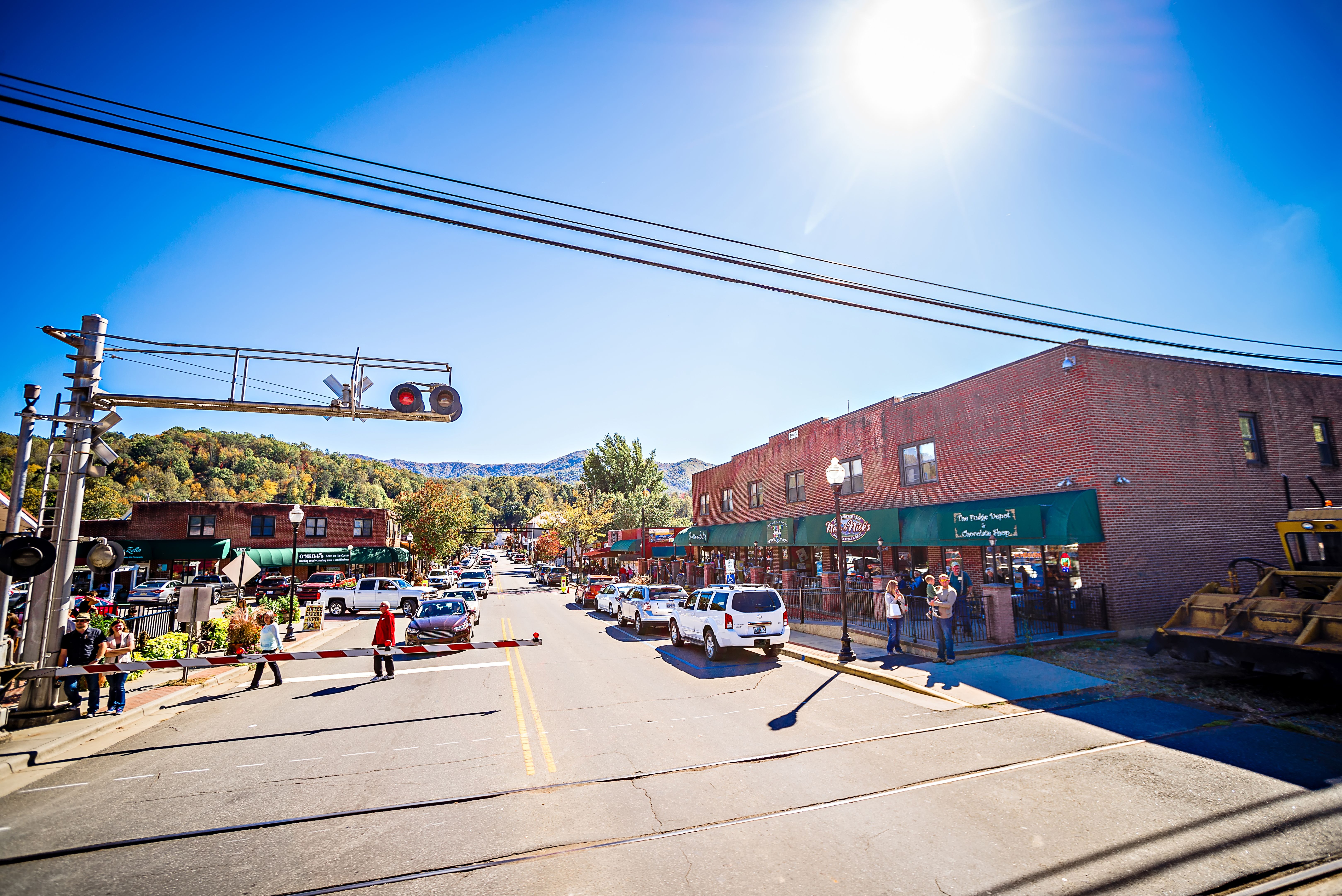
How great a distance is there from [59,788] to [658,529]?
37980 mm

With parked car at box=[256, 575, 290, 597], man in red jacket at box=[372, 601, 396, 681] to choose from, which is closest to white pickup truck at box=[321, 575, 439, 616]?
parked car at box=[256, 575, 290, 597]

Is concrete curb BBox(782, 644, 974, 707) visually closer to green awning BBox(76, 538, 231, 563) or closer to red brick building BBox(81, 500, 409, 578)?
red brick building BBox(81, 500, 409, 578)

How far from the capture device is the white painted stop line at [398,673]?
1303cm

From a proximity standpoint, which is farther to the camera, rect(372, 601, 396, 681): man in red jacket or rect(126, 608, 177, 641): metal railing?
rect(126, 608, 177, 641): metal railing

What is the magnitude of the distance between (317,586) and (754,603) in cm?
2701

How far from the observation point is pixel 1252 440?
1723 centimetres

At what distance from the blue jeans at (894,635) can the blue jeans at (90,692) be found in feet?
48.4

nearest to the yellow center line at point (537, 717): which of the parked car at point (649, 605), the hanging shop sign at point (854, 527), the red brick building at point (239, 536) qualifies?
the parked car at point (649, 605)

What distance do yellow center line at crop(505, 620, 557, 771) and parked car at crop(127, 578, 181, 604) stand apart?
23.2 metres

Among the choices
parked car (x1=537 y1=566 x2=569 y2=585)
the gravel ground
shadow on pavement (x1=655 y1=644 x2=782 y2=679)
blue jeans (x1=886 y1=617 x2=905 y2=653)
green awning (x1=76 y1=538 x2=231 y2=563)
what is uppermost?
green awning (x1=76 y1=538 x2=231 y2=563)

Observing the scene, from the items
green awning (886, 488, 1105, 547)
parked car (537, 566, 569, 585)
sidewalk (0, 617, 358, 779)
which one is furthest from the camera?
parked car (537, 566, 569, 585)

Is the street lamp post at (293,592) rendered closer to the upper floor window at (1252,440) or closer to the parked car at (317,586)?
the parked car at (317,586)

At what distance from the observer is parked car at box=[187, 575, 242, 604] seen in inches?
1033

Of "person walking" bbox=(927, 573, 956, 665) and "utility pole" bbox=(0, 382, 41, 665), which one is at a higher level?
"utility pole" bbox=(0, 382, 41, 665)
